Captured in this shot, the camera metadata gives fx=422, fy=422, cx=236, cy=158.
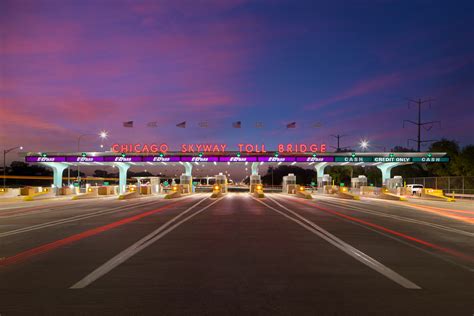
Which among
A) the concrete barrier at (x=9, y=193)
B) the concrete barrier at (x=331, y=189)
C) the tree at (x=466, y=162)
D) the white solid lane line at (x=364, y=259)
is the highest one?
the tree at (x=466, y=162)

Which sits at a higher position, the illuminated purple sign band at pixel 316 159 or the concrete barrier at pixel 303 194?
the illuminated purple sign band at pixel 316 159

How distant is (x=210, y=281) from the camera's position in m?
7.45

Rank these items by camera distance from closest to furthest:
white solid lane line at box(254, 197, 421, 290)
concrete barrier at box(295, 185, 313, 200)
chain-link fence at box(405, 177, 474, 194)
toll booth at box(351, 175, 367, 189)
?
white solid lane line at box(254, 197, 421, 290) → concrete barrier at box(295, 185, 313, 200) → chain-link fence at box(405, 177, 474, 194) → toll booth at box(351, 175, 367, 189)

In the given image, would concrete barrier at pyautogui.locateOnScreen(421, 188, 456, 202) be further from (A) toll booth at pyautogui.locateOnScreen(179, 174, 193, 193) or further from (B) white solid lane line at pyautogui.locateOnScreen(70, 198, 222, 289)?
(B) white solid lane line at pyautogui.locateOnScreen(70, 198, 222, 289)

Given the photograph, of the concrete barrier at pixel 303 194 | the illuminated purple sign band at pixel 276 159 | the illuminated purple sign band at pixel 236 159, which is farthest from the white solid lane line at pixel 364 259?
the illuminated purple sign band at pixel 236 159

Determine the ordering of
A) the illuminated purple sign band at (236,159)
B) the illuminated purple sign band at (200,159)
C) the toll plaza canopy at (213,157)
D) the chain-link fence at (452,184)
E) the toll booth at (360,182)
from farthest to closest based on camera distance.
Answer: the toll booth at (360,182)
the illuminated purple sign band at (200,159)
the illuminated purple sign band at (236,159)
the toll plaza canopy at (213,157)
the chain-link fence at (452,184)

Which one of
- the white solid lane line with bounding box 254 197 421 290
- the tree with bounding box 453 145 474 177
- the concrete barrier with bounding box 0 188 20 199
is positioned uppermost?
the tree with bounding box 453 145 474 177

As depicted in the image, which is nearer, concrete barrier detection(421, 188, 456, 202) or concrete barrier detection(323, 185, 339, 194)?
concrete barrier detection(421, 188, 456, 202)

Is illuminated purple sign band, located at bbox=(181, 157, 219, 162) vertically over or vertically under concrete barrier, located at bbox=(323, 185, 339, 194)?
over

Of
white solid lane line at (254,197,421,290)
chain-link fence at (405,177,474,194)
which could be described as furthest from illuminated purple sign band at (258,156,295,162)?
white solid lane line at (254,197,421,290)

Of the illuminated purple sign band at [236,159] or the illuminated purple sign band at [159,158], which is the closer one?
the illuminated purple sign band at [236,159]

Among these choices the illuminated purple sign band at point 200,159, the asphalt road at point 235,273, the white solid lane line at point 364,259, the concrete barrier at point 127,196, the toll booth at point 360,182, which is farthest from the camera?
the toll booth at point 360,182

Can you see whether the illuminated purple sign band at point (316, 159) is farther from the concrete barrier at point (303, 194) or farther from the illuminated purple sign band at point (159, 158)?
the illuminated purple sign band at point (159, 158)

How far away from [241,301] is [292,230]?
31.4 feet
